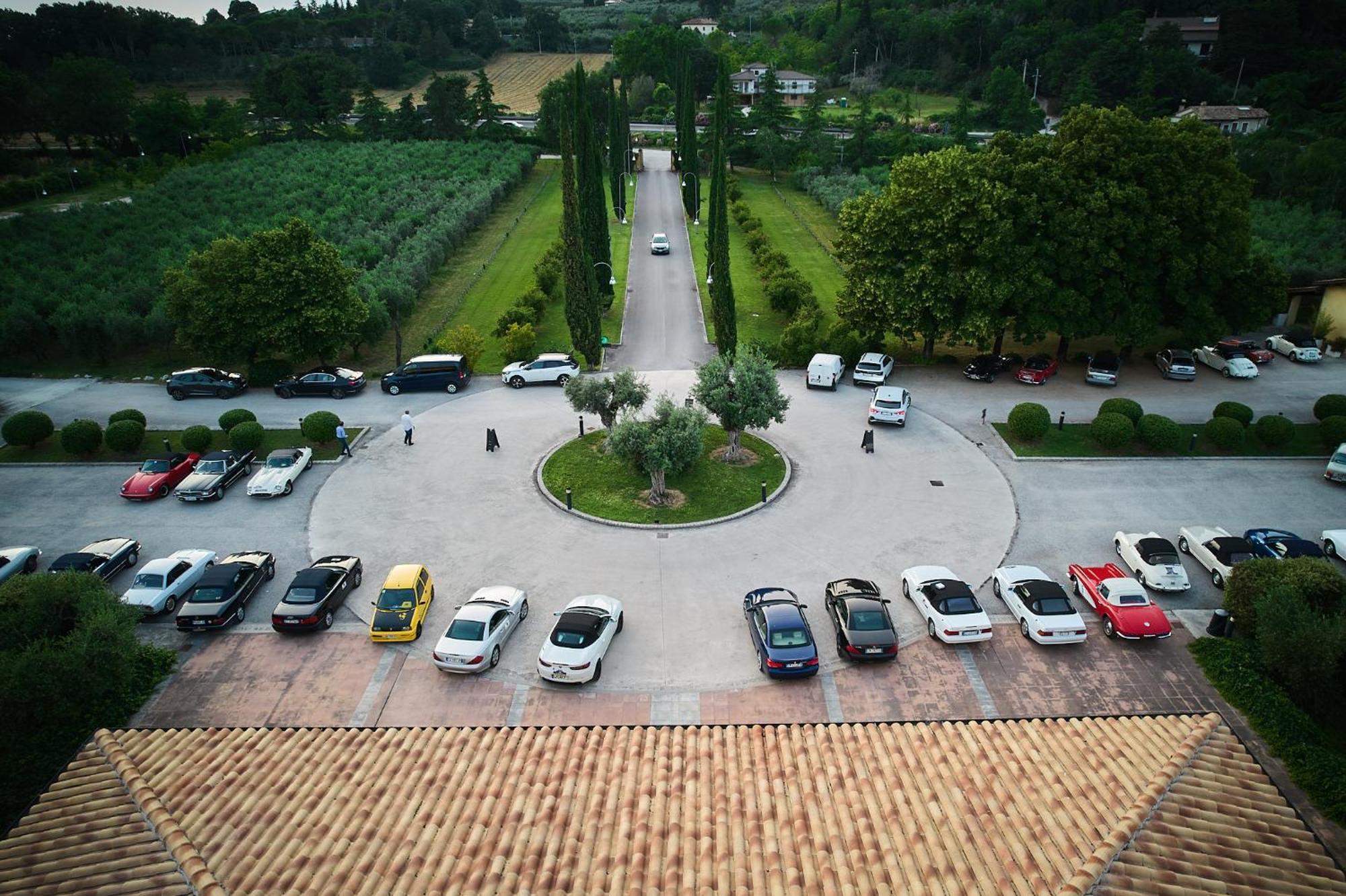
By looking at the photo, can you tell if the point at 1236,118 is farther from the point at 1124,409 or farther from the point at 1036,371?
the point at 1124,409

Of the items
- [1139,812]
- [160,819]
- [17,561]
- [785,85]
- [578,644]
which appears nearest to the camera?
[1139,812]

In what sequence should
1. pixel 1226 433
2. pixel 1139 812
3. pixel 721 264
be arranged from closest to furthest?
pixel 1139 812 < pixel 1226 433 < pixel 721 264

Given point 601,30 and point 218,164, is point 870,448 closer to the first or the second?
point 218,164

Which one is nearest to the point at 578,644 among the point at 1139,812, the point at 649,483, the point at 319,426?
the point at 649,483

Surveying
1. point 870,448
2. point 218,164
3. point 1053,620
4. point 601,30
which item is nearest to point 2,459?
point 870,448

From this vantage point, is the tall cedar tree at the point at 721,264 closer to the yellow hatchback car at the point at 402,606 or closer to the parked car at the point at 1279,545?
the yellow hatchback car at the point at 402,606

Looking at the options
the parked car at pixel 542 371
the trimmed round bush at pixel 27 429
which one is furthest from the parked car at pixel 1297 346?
the trimmed round bush at pixel 27 429

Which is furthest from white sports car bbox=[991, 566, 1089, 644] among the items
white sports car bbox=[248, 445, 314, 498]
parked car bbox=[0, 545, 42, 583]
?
parked car bbox=[0, 545, 42, 583]

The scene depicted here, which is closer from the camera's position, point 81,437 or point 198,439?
point 81,437
